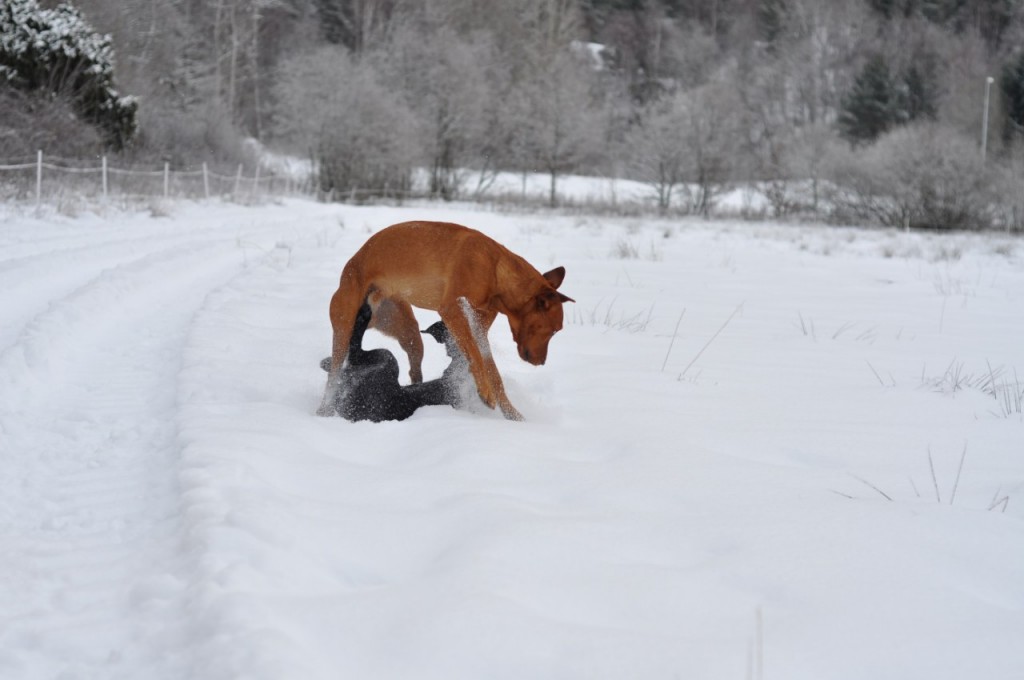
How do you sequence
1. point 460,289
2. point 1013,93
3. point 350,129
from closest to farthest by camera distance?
1. point 460,289
2. point 1013,93
3. point 350,129

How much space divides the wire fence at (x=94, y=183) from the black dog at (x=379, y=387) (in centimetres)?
1391

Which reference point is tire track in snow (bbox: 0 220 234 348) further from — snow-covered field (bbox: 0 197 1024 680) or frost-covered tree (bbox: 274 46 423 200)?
frost-covered tree (bbox: 274 46 423 200)

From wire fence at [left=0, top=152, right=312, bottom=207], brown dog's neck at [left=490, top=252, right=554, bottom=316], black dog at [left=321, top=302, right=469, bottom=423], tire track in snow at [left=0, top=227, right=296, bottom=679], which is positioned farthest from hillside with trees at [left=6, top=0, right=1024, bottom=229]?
brown dog's neck at [left=490, top=252, right=554, bottom=316]

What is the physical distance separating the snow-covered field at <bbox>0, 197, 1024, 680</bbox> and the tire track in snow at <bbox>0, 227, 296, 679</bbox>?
1cm

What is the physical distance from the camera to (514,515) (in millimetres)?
2773

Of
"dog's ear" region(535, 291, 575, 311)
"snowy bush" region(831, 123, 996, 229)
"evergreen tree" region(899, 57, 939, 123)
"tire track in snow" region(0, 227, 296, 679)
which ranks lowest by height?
"tire track in snow" region(0, 227, 296, 679)

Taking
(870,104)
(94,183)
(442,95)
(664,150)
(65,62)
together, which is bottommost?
(94,183)

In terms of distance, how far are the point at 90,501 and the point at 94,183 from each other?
67.3ft

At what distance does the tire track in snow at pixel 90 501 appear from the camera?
2113 millimetres

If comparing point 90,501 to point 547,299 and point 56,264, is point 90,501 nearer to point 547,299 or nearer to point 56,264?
point 547,299

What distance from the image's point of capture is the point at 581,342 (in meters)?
6.66

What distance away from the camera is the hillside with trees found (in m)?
30.5

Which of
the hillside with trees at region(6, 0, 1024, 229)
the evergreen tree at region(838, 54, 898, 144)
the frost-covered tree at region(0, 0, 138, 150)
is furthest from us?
the evergreen tree at region(838, 54, 898, 144)

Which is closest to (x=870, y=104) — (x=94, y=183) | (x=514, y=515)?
(x=94, y=183)
